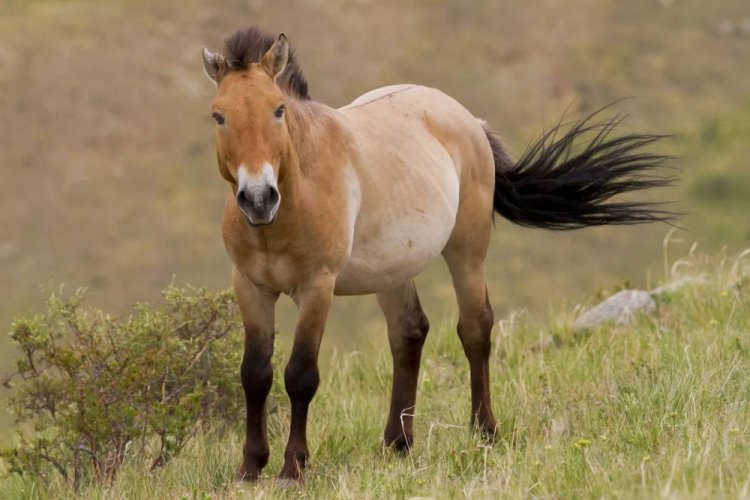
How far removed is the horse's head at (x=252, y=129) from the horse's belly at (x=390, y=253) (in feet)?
2.58

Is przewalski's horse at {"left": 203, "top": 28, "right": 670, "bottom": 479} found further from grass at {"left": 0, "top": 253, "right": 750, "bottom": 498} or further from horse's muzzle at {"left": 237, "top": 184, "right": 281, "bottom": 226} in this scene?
grass at {"left": 0, "top": 253, "right": 750, "bottom": 498}

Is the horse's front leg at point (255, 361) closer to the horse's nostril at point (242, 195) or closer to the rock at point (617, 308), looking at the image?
the horse's nostril at point (242, 195)

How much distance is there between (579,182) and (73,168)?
157 feet

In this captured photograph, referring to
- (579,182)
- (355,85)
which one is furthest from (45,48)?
(579,182)

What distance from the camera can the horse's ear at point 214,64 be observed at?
5.24m

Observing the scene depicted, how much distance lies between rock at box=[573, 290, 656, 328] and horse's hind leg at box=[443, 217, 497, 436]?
224 cm

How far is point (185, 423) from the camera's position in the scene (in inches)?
243

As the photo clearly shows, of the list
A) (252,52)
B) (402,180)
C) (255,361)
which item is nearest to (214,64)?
(252,52)

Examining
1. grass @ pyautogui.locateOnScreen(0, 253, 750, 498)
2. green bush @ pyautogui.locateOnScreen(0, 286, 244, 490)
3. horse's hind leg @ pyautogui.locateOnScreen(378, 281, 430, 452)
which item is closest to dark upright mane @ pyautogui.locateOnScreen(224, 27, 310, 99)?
horse's hind leg @ pyautogui.locateOnScreen(378, 281, 430, 452)

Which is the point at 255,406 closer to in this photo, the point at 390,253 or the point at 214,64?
the point at 390,253

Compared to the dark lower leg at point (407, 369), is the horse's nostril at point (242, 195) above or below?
above

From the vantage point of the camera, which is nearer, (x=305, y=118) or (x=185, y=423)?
(x=305, y=118)

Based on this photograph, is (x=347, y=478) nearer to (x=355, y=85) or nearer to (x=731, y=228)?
(x=731, y=228)

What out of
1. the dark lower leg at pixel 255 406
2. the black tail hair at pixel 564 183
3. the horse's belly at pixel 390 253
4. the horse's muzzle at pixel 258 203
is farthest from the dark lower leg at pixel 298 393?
the black tail hair at pixel 564 183
